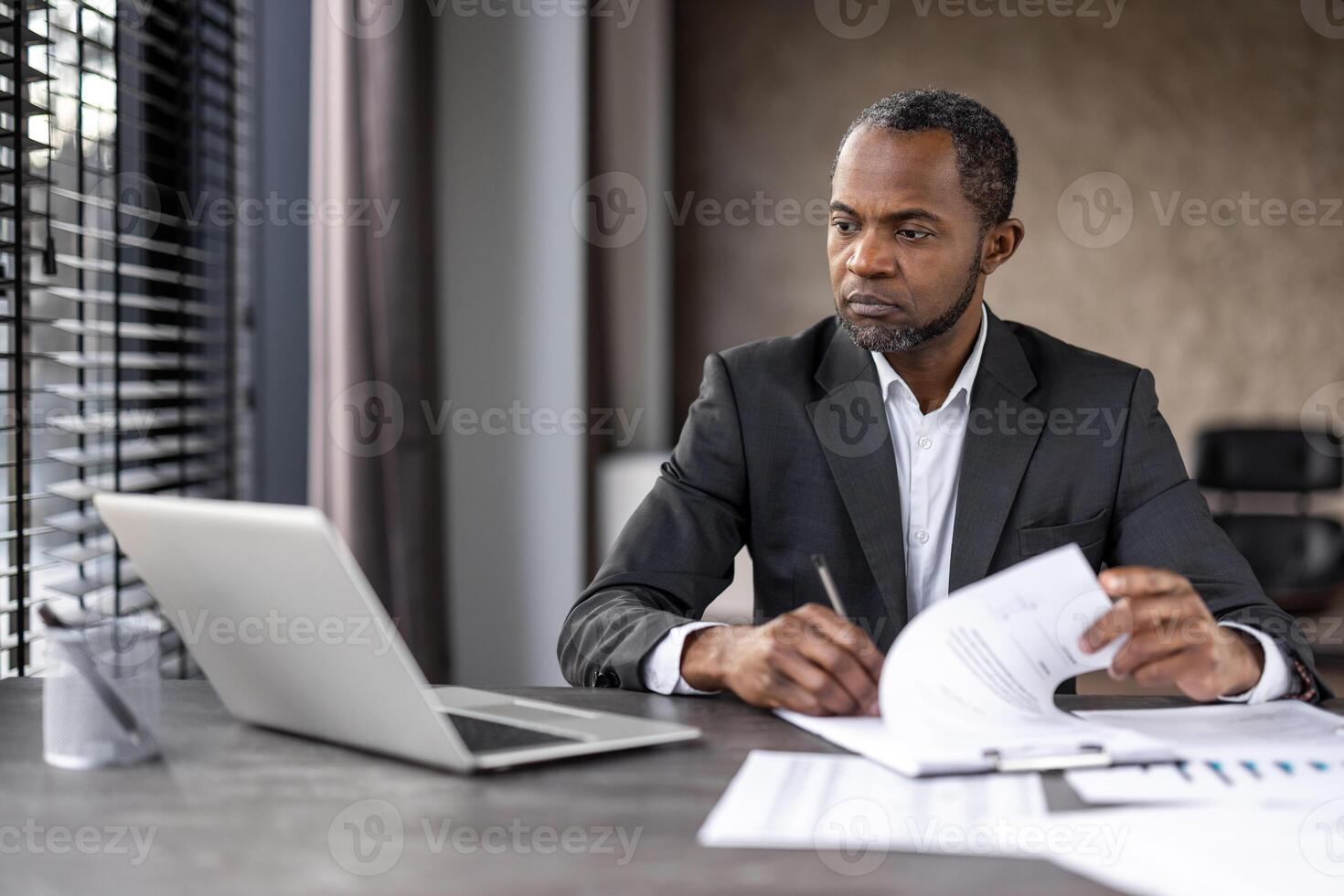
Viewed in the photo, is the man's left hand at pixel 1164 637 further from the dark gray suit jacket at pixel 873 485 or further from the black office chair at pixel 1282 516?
the black office chair at pixel 1282 516

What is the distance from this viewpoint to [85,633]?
0.92 metres

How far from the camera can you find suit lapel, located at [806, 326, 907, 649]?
1570mm

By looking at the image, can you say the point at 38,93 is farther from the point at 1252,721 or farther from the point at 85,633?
the point at 1252,721

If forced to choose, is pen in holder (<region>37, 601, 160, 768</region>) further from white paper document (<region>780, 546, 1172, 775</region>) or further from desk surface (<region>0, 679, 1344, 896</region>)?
white paper document (<region>780, 546, 1172, 775</region>)

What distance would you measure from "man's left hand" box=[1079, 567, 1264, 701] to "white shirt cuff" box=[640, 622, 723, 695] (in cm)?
37

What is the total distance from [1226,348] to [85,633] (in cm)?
451

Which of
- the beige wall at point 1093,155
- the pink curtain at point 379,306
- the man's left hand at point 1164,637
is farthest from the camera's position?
the beige wall at point 1093,155

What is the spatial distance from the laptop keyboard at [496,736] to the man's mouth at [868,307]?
82cm

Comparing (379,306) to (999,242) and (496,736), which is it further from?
(496,736)

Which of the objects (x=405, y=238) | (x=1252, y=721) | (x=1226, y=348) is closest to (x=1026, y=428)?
(x=1252, y=721)

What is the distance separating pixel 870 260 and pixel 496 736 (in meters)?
0.89

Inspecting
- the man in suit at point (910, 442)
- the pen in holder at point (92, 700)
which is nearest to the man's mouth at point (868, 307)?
the man in suit at point (910, 442)

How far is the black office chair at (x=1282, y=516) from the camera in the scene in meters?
3.94

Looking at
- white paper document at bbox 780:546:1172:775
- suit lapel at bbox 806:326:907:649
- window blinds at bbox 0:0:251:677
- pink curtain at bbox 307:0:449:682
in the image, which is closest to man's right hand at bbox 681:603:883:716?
white paper document at bbox 780:546:1172:775
